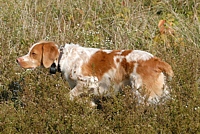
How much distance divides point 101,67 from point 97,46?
5.50 feet

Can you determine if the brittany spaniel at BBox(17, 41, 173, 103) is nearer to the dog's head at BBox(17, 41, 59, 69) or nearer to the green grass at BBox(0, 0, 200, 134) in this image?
the dog's head at BBox(17, 41, 59, 69)

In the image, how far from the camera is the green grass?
5.23m

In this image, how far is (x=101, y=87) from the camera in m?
6.44

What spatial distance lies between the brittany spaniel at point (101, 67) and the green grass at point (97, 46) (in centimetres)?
17

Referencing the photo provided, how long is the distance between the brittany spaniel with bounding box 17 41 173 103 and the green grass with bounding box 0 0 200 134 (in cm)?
17

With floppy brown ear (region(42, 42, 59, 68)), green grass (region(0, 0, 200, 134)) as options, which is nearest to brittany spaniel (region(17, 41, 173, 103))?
floppy brown ear (region(42, 42, 59, 68))

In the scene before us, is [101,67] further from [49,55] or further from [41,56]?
[41,56]

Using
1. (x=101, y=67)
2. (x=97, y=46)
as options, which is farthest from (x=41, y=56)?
(x=97, y=46)

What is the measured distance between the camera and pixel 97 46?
8.03 meters

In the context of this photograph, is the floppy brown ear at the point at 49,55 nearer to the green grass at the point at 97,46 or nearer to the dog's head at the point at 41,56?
the dog's head at the point at 41,56

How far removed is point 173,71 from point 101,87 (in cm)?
96

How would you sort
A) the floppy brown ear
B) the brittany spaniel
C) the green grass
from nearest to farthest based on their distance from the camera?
the green grass < the brittany spaniel < the floppy brown ear

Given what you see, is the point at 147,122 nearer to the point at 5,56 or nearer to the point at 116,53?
the point at 116,53

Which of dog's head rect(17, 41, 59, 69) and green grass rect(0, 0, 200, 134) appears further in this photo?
dog's head rect(17, 41, 59, 69)
